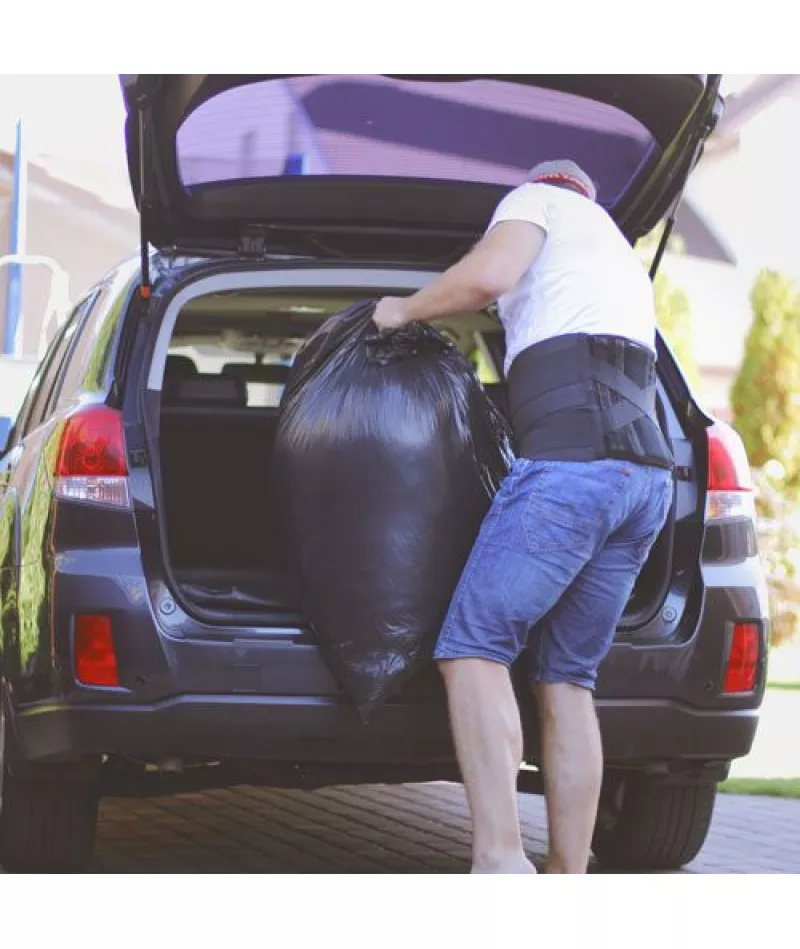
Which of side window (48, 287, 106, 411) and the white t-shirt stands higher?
the white t-shirt

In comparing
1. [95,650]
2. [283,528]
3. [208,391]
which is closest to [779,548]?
[208,391]

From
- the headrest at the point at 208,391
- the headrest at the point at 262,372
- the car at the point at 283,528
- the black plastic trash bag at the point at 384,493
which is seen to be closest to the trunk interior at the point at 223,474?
the headrest at the point at 208,391

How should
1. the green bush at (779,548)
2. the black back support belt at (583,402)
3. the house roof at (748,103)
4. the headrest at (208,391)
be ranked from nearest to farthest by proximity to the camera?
the black back support belt at (583,402), the headrest at (208,391), the green bush at (779,548), the house roof at (748,103)

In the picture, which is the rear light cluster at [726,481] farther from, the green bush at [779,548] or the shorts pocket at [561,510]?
the green bush at [779,548]

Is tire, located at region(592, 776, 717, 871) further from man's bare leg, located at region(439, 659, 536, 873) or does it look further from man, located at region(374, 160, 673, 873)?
man's bare leg, located at region(439, 659, 536, 873)

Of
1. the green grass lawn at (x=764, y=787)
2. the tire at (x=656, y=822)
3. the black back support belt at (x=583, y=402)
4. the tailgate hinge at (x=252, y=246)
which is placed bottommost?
the green grass lawn at (x=764, y=787)

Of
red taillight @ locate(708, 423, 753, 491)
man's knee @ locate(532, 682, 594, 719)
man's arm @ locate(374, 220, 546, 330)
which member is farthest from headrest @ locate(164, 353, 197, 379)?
man's knee @ locate(532, 682, 594, 719)

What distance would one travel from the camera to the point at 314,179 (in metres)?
4.52

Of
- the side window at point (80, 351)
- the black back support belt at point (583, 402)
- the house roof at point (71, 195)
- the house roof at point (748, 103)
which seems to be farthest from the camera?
the house roof at point (748, 103)

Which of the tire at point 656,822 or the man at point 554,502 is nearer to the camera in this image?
the man at point 554,502

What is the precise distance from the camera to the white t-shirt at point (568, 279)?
387 cm

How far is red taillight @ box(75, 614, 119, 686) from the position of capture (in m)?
3.91

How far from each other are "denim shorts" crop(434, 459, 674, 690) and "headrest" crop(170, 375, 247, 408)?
4.92 feet

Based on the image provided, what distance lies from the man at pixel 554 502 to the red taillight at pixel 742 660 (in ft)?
1.34
